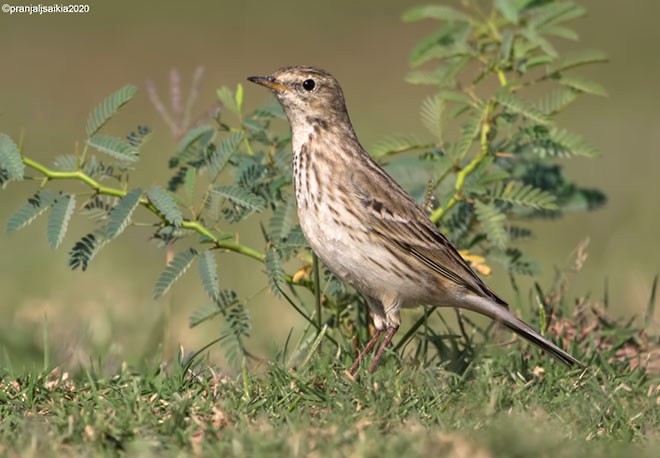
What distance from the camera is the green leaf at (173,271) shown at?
6320 millimetres

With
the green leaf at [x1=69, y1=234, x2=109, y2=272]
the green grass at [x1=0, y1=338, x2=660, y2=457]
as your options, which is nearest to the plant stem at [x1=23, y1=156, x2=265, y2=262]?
the green leaf at [x1=69, y1=234, x2=109, y2=272]

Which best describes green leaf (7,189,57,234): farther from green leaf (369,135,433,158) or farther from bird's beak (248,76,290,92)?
green leaf (369,135,433,158)

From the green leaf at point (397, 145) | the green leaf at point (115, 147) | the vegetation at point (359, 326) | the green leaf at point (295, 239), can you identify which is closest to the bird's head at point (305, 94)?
the vegetation at point (359, 326)

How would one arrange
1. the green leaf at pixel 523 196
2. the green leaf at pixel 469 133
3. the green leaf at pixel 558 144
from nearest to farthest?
the green leaf at pixel 523 196 → the green leaf at pixel 469 133 → the green leaf at pixel 558 144

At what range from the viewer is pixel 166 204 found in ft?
20.5

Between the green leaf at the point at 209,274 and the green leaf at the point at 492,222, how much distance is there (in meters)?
1.49

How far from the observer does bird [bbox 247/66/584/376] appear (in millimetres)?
6180

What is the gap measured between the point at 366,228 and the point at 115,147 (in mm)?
1354

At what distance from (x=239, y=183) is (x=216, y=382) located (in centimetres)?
A: 140

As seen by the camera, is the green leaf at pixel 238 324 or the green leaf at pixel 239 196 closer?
the green leaf at pixel 239 196

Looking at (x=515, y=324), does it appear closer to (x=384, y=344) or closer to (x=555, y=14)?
(x=384, y=344)

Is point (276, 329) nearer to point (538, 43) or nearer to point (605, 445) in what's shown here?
point (538, 43)

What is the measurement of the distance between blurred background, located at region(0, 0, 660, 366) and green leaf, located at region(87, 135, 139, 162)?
0.95 meters

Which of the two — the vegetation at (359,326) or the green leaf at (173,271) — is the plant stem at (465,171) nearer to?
the vegetation at (359,326)
